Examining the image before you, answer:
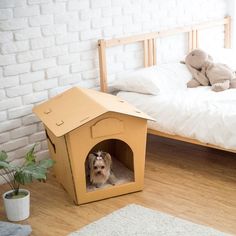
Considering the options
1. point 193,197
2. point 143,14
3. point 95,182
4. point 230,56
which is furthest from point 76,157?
point 230,56

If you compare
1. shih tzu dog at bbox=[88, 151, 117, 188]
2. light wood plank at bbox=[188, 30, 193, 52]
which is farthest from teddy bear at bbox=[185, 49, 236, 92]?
shih tzu dog at bbox=[88, 151, 117, 188]

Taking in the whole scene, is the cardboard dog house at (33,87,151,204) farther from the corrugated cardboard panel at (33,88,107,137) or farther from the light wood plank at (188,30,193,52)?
the light wood plank at (188,30,193,52)

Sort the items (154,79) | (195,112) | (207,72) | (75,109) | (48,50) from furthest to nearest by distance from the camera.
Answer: (207,72) < (154,79) < (48,50) < (195,112) < (75,109)

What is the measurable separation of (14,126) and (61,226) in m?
0.86

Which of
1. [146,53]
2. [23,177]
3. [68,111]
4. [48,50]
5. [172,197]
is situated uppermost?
[48,50]

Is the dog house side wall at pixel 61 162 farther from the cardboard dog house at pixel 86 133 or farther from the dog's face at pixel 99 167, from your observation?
the dog's face at pixel 99 167

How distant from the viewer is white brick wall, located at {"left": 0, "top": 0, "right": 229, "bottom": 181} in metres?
2.96

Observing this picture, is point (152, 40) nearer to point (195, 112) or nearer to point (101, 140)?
point (195, 112)

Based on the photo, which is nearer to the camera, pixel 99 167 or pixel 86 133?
pixel 86 133

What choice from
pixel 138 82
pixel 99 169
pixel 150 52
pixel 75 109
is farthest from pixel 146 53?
pixel 99 169

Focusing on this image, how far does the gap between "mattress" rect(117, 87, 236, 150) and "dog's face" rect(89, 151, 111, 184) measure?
21.5 inches

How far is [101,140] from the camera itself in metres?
2.70

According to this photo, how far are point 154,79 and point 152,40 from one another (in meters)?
0.52

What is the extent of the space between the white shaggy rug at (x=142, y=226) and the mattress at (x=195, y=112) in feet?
2.15
